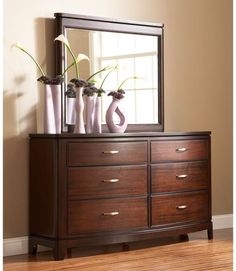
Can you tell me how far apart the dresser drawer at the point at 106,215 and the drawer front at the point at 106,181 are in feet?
0.17

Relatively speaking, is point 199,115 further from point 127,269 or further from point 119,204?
point 127,269

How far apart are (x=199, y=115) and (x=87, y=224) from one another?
1554 mm

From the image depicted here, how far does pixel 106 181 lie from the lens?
371 centimetres

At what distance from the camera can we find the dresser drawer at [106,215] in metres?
3.61

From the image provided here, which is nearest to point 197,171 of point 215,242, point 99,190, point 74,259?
point 215,242

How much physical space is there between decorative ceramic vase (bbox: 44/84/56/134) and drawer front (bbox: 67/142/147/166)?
22 cm

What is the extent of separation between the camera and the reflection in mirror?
4.03 metres

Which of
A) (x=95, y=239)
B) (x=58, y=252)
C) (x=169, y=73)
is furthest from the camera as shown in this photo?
(x=169, y=73)

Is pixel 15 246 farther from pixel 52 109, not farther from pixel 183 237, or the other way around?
pixel 183 237

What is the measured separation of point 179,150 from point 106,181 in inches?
26.0

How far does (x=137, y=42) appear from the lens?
14.3 feet

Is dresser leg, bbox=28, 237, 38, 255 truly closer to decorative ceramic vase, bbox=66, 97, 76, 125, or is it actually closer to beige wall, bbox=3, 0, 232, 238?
beige wall, bbox=3, 0, 232, 238

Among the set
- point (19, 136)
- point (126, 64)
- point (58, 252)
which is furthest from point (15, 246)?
point (126, 64)

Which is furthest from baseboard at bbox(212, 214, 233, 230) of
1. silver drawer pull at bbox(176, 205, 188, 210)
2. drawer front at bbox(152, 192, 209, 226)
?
silver drawer pull at bbox(176, 205, 188, 210)
